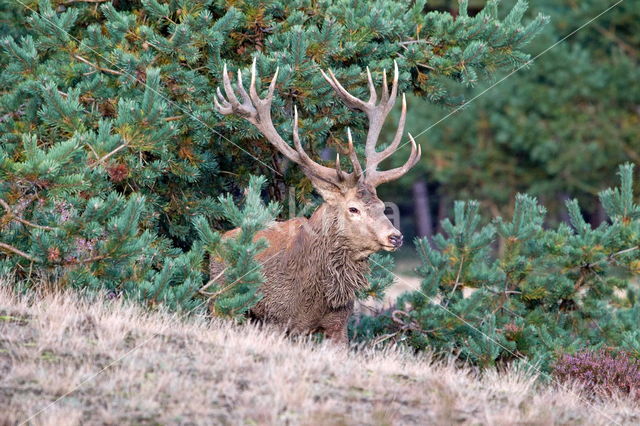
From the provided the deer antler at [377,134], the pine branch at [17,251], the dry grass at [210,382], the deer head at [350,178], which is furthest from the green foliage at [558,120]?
the dry grass at [210,382]

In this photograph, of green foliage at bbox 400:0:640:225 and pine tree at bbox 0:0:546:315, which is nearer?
pine tree at bbox 0:0:546:315

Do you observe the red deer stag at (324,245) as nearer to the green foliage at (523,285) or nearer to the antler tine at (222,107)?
the antler tine at (222,107)

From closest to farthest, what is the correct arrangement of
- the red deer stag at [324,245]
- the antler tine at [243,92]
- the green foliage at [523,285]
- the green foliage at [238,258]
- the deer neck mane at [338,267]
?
the green foliage at [238,258]
the red deer stag at [324,245]
the deer neck mane at [338,267]
the antler tine at [243,92]
the green foliage at [523,285]

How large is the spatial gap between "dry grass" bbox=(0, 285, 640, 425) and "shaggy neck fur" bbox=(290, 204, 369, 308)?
1166mm

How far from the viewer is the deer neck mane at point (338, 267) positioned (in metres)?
8.88

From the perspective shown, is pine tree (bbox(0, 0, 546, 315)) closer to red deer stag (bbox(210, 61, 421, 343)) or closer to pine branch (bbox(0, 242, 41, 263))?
pine branch (bbox(0, 242, 41, 263))

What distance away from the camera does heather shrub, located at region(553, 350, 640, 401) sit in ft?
27.6

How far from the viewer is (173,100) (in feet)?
33.6

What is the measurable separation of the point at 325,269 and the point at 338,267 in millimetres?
119

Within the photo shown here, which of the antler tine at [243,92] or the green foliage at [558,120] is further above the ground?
→ the green foliage at [558,120]

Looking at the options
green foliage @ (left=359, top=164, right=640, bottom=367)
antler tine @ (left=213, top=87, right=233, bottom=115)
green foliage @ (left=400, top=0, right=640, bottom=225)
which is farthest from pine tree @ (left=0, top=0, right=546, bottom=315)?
Answer: green foliage @ (left=400, top=0, right=640, bottom=225)

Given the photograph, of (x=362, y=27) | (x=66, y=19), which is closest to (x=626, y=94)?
(x=362, y=27)

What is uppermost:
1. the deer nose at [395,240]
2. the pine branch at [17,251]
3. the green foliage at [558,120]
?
the green foliage at [558,120]

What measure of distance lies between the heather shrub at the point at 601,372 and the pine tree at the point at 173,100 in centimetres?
283
